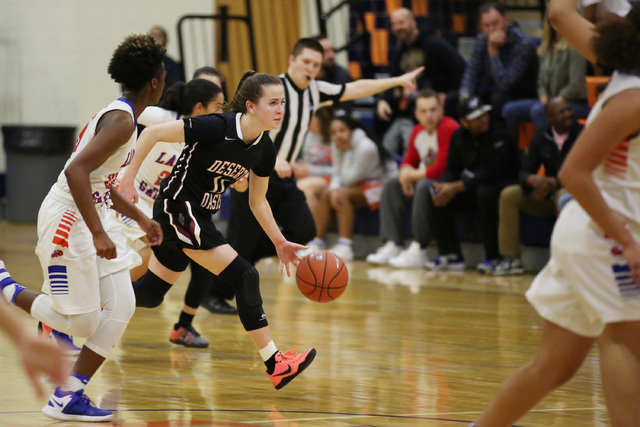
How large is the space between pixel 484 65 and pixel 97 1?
6.66m

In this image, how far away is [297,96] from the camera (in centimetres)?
628

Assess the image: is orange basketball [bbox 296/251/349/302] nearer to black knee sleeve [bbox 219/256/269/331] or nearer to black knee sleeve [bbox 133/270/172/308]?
black knee sleeve [bbox 219/256/269/331]

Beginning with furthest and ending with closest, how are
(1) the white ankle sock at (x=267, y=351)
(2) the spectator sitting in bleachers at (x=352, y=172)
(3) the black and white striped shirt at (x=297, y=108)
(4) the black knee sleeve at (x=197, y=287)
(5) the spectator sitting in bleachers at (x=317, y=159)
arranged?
1. (5) the spectator sitting in bleachers at (x=317, y=159)
2. (2) the spectator sitting in bleachers at (x=352, y=172)
3. (3) the black and white striped shirt at (x=297, y=108)
4. (4) the black knee sleeve at (x=197, y=287)
5. (1) the white ankle sock at (x=267, y=351)

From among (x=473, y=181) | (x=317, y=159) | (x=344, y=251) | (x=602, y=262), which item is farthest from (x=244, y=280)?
(x=317, y=159)

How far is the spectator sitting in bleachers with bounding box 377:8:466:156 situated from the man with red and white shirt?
1.50ft

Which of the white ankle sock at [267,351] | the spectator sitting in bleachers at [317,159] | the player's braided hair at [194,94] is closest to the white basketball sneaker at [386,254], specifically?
the spectator sitting in bleachers at [317,159]

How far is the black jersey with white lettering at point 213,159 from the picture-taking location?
429cm

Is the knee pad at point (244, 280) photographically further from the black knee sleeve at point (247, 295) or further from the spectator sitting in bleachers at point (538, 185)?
the spectator sitting in bleachers at point (538, 185)

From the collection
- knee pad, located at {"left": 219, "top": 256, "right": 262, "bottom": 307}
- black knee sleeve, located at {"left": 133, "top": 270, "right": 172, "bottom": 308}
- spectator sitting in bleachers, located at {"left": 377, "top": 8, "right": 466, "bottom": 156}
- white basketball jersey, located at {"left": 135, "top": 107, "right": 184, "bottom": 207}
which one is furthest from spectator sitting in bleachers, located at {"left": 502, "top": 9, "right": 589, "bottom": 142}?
knee pad, located at {"left": 219, "top": 256, "right": 262, "bottom": 307}

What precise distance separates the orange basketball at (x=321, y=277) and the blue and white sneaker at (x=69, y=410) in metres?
1.42

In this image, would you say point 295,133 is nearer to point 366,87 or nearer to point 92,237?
point 366,87

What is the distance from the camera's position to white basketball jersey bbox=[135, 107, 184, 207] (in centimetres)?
544

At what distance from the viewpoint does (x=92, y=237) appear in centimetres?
361

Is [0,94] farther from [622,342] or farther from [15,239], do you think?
[622,342]
